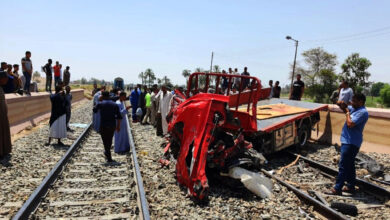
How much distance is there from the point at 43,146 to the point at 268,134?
669 cm

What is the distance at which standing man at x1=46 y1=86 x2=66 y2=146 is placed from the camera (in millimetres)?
9070

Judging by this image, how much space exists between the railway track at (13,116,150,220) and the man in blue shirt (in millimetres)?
3861

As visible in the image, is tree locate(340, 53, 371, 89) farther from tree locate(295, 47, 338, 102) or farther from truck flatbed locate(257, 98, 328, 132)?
truck flatbed locate(257, 98, 328, 132)

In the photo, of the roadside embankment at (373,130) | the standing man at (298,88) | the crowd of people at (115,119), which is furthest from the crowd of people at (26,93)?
the standing man at (298,88)

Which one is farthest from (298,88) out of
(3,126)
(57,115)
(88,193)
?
(3,126)

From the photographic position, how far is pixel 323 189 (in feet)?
20.7

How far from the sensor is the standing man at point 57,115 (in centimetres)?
907

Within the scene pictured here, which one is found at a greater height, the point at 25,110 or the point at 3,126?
the point at 3,126

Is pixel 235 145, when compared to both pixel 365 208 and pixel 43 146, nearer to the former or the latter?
pixel 365 208

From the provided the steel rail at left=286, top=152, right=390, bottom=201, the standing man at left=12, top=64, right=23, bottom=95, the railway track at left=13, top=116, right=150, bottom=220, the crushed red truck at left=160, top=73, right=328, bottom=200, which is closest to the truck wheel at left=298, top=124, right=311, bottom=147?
the crushed red truck at left=160, top=73, right=328, bottom=200

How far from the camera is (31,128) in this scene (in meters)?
12.5

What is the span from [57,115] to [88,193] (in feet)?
14.7

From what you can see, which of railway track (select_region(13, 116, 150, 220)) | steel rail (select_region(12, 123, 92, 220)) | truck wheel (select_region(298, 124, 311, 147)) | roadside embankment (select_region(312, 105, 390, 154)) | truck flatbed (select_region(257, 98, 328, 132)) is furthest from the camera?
truck wheel (select_region(298, 124, 311, 147))

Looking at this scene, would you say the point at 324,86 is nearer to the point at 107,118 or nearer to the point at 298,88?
the point at 298,88
